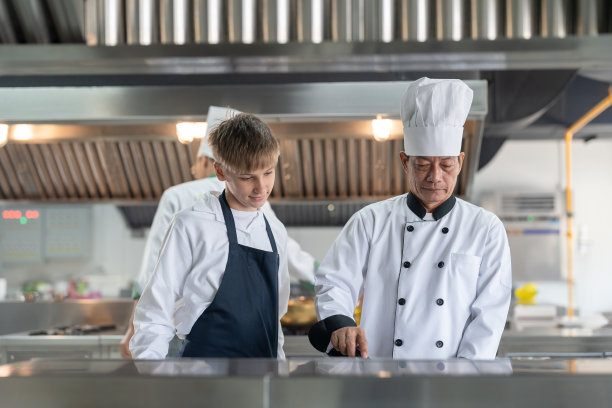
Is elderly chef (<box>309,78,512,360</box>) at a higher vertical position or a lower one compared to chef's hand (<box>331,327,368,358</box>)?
higher

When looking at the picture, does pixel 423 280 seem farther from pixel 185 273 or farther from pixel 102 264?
pixel 102 264

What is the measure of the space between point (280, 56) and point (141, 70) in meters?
0.70

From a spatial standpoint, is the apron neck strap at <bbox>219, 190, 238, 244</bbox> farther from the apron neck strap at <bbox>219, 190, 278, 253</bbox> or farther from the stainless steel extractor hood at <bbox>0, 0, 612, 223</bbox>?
the stainless steel extractor hood at <bbox>0, 0, 612, 223</bbox>

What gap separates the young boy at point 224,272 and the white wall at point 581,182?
271 inches

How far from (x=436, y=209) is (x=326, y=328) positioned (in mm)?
465

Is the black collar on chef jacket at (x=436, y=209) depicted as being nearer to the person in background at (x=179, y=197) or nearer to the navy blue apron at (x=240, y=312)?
the navy blue apron at (x=240, y=312)

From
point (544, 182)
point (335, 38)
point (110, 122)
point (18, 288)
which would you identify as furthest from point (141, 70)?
point (544, 182)

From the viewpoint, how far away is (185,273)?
1.93m

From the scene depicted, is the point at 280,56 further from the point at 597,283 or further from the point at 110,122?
the point at 597,283

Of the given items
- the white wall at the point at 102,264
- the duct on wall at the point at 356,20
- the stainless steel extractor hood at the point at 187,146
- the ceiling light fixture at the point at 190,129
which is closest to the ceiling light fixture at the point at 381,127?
the stainless steel extractor hood at the point at 187,146

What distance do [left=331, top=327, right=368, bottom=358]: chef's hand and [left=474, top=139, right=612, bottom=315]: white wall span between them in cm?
704

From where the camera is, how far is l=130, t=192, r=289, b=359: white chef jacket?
182cm

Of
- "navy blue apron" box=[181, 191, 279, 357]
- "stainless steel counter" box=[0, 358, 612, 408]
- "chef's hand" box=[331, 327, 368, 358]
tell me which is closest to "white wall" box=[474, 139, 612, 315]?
"navy blue apron" box=[181, 191, 279, 357]

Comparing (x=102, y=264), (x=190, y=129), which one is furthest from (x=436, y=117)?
(x=102, y=264)
